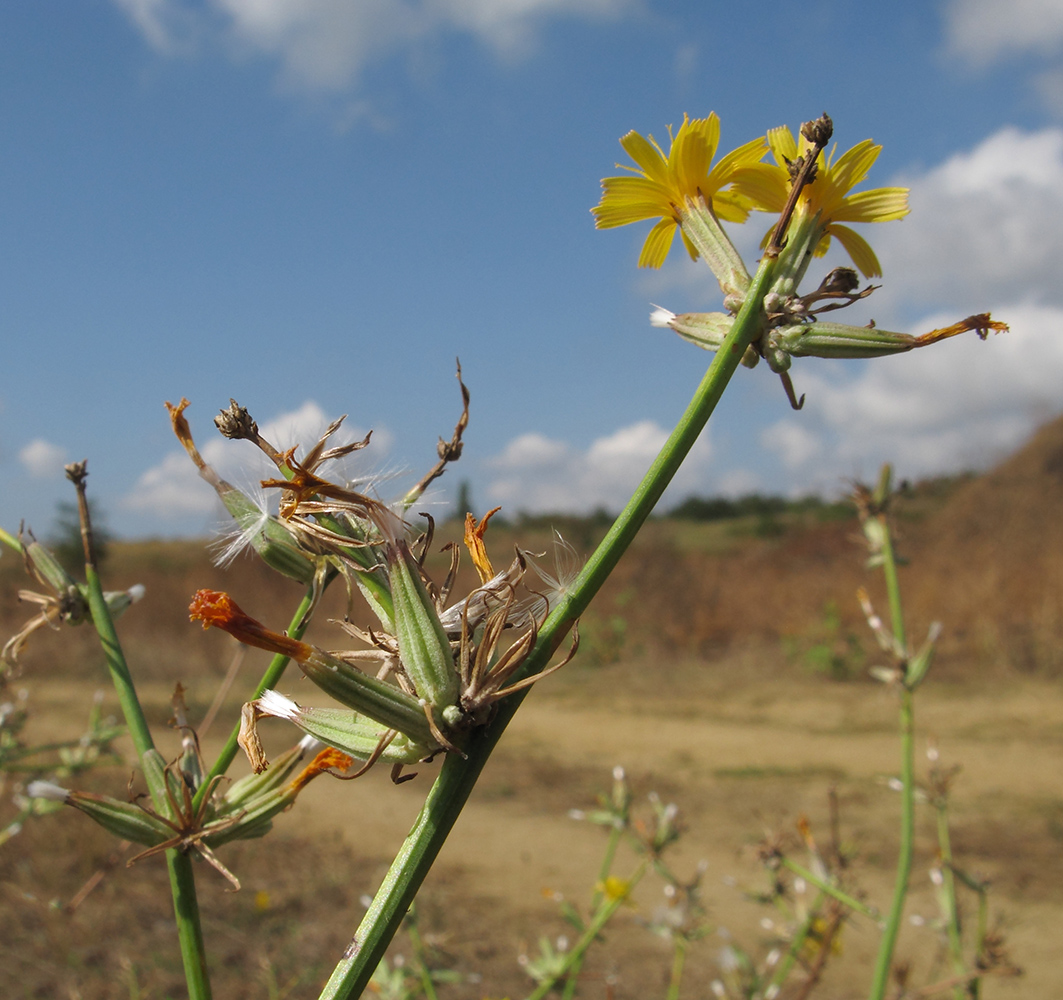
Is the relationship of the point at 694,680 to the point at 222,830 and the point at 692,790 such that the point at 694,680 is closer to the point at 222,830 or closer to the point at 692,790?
the point at 692,790

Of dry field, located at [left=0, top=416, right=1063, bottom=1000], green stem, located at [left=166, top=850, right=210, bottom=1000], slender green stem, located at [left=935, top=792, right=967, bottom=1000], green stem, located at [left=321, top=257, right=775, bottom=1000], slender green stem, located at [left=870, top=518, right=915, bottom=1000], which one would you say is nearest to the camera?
green stem, located at [left=321, top=257, right=775, bottom=1000]

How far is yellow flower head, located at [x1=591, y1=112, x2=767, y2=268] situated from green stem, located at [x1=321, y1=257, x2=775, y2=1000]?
0.43 meters

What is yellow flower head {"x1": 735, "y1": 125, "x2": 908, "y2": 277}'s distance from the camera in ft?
3.08

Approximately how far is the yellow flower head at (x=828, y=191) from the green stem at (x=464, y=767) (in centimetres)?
37

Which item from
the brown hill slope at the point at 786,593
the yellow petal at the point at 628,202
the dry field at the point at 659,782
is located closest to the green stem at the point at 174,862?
the yellow petal at the point at 628,202

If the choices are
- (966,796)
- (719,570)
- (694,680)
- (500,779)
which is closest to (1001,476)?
(719,570)

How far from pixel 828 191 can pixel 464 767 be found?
76 cm

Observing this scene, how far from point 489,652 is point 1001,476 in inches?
1057

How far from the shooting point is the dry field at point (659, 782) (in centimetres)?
625

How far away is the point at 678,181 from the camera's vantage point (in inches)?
40.0

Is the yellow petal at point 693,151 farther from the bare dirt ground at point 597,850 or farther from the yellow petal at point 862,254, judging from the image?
the bare dirt ground at point 597,850

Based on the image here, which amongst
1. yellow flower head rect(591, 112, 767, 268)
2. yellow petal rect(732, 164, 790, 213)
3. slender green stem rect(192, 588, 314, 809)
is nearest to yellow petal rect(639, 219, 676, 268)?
yellow flower head rect(591, 112, 767, 268)

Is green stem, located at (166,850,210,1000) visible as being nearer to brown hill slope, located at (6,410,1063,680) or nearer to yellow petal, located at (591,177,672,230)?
yellow petal, located at (591,177,672,230)

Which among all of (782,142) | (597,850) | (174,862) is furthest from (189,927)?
(597,850)
